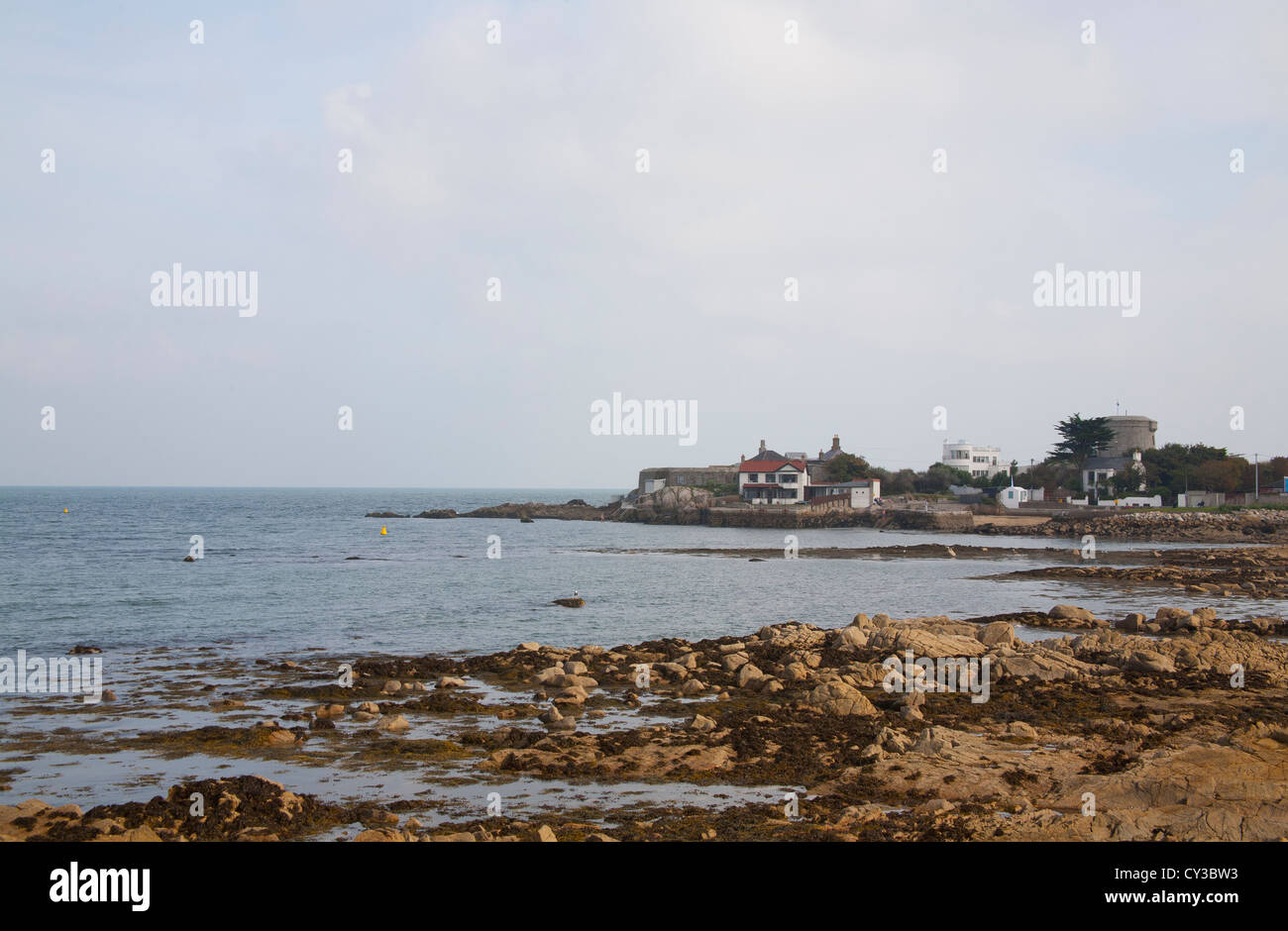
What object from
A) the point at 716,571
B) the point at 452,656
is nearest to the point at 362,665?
the point at 452,656

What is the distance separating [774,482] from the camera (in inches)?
4031

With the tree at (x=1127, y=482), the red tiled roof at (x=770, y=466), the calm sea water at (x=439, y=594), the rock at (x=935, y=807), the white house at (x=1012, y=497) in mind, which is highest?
the red tiled roof at (x=770, y=466)

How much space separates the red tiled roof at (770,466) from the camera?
337 feet

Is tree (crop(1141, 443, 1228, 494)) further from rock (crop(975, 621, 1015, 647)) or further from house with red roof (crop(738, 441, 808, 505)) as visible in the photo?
rock (crop(975, 621, 1015, 647))

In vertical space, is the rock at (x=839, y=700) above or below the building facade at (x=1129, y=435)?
below

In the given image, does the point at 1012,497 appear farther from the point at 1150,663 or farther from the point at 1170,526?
the point at 1150,663

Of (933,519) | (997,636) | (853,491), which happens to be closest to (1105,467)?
(933,519)

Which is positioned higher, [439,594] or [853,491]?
[853,491]

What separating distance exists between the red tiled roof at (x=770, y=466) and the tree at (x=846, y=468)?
181 inches

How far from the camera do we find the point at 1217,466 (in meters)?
90.1

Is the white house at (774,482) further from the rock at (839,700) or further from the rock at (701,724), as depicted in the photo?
the rock at (701,724)

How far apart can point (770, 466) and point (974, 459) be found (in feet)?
141

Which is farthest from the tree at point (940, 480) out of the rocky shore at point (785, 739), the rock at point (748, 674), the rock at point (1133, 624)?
the rock at point (748, 674)

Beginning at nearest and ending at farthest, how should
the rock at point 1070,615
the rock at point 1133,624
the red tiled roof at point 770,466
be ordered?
the rock at point 1133,624 → the rock at point 1070,615 → the red tiled roof at point 770,466
